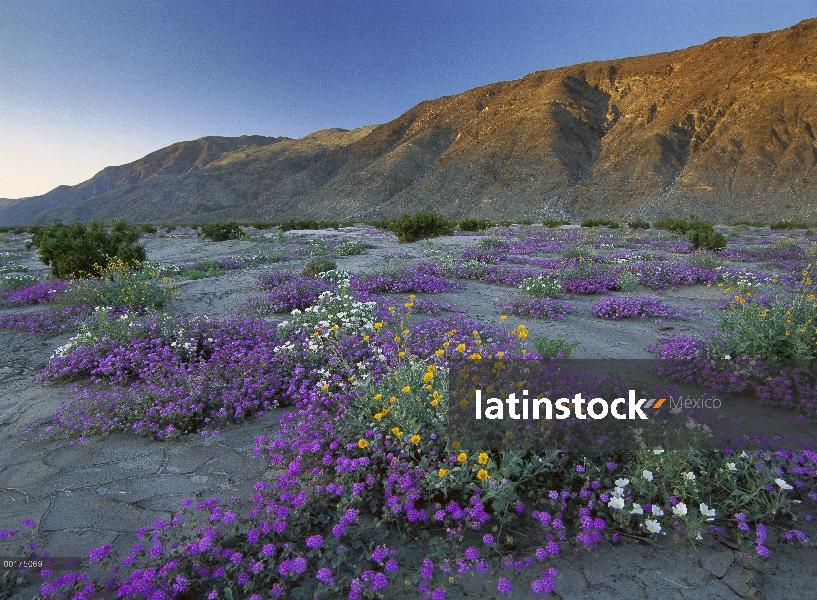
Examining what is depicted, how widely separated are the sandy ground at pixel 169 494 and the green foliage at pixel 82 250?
19.7ft

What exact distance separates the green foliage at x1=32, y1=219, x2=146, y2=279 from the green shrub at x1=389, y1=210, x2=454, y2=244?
9.43 m

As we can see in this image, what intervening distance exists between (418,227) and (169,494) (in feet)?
54.5

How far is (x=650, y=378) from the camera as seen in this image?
4293mm

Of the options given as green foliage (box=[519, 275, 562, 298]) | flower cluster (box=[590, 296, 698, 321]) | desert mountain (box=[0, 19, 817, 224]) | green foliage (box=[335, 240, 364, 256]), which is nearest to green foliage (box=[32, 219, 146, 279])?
green foliage (box=[335, 240, 364, 256])

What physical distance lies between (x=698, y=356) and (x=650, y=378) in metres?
0.55

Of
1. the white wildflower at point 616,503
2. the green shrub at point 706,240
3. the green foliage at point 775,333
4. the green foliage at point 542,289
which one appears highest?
the green foliage at point 775,333

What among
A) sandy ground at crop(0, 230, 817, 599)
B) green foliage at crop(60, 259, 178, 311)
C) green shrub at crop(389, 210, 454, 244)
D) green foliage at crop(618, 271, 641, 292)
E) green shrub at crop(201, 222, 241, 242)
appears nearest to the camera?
sandy ground at crop(0, 230, 817, 599)

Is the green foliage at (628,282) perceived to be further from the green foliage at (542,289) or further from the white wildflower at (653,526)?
the white wildflower at (653,526)

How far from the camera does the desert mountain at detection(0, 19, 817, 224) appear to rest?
47219mm

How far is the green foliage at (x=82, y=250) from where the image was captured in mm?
10781

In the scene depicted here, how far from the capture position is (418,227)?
18812 mm

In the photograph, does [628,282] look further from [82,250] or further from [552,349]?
[82,250]

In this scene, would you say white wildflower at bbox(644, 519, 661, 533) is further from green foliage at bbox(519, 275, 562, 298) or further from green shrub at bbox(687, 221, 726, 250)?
green shrub at bbox(687, 221, 726, 250)

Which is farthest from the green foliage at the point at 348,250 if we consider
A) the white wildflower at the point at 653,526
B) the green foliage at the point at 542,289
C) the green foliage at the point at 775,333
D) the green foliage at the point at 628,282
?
the white wildflower at the point at 653,526
